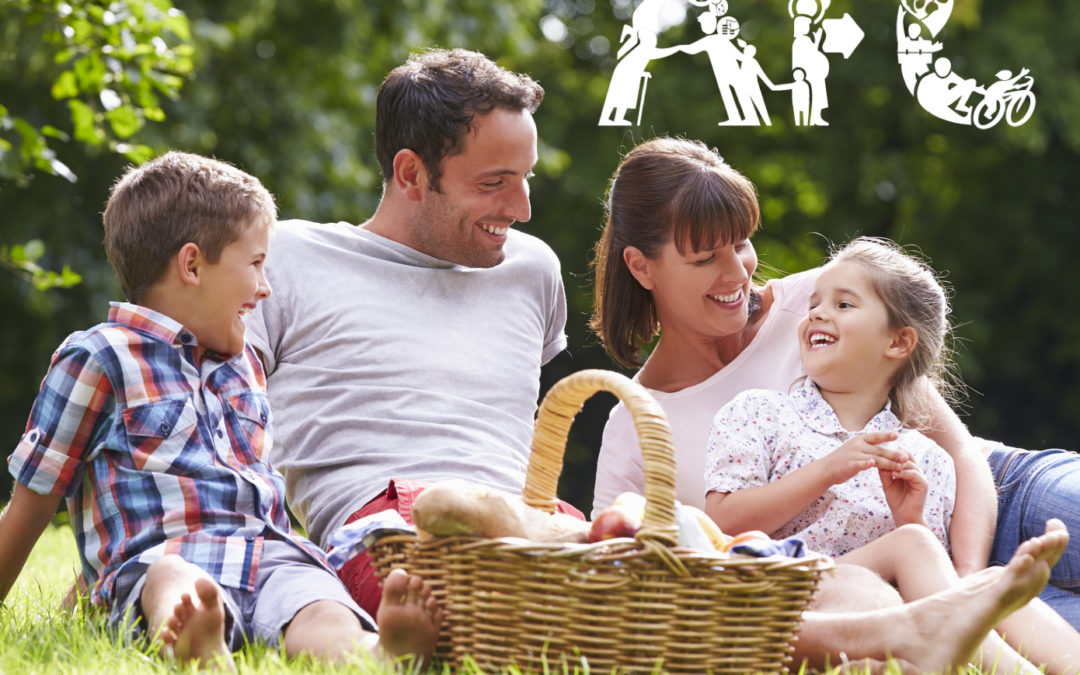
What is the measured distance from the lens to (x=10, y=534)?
253cm

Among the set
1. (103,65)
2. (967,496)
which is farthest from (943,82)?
(967,496)

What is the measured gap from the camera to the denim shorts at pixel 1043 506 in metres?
2.91

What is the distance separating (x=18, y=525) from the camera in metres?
2.54

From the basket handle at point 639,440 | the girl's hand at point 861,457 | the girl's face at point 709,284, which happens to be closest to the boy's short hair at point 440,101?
the girl's face at point 709,284

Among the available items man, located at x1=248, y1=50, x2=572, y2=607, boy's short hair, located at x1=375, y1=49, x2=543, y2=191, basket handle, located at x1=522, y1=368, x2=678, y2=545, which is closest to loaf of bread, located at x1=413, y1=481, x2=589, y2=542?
basket handle, located at x1=522, y1=368, x2=678, y2=545

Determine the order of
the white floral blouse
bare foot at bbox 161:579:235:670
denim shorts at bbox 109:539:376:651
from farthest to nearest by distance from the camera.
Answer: the white floral blouse, denim shorts at bbox 109:539:376:651, bare foot at bbox 161:579:235:670

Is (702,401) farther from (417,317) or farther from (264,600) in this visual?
(264,600)

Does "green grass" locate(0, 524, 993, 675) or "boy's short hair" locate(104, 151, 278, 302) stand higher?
"boy's short hair" locate(104, 151, 278, 302)

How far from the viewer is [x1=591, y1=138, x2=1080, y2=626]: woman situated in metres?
3.35

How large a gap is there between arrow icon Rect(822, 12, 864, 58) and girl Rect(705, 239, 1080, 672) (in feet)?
27.1

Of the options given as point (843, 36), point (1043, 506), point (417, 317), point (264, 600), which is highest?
point (843, 36)

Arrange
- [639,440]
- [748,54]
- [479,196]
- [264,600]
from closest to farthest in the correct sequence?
[639,440] → [264,600] → [479,196] → [748,54]

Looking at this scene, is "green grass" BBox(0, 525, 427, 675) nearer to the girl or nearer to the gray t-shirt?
the gray t-shirt

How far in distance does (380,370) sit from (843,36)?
940cm
